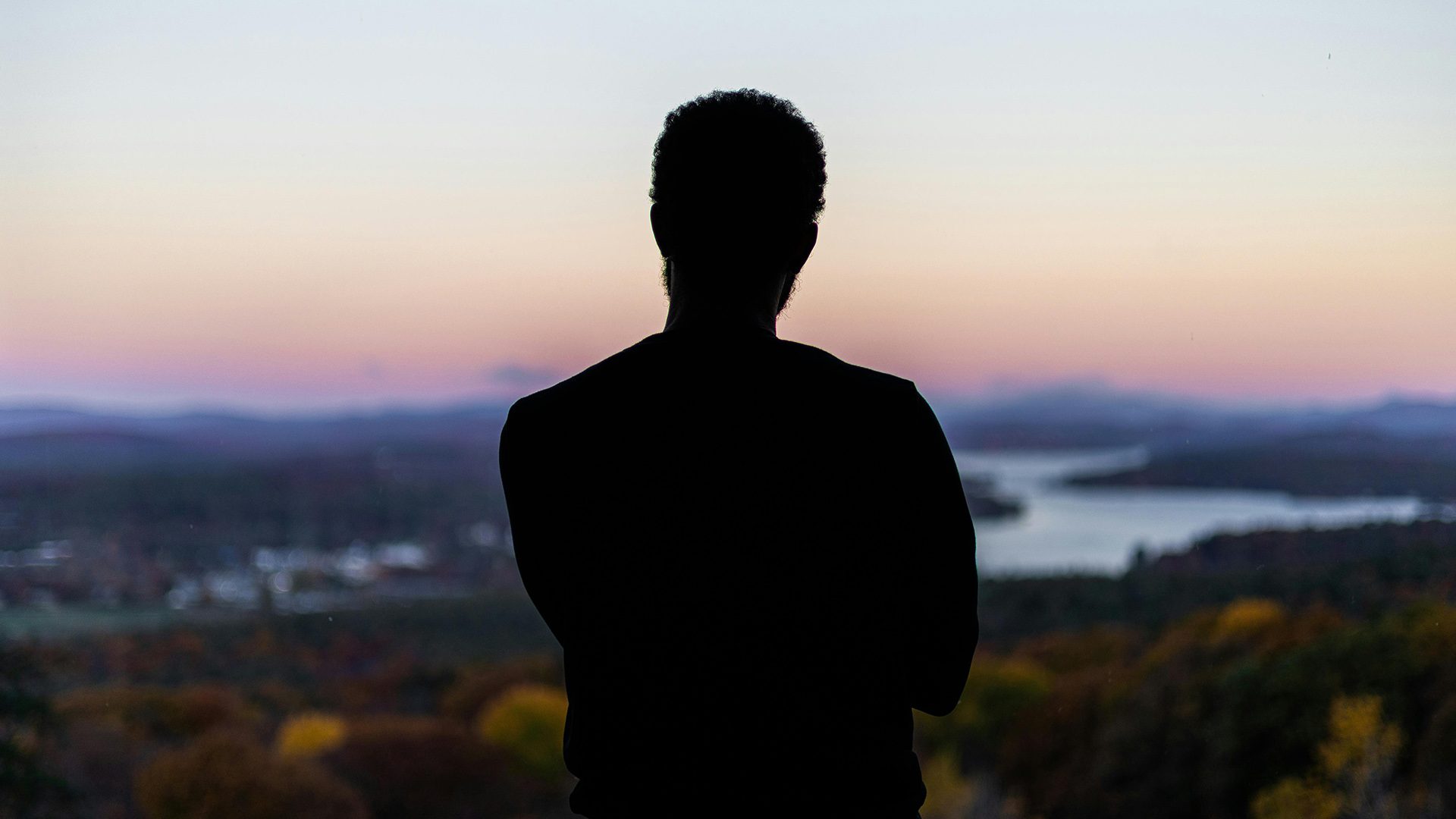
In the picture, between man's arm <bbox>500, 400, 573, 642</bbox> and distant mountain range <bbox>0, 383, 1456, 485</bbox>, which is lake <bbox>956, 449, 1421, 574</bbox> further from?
man's arm <bbox>500, 400, 573, 642</bbox>

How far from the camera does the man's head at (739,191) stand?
90 cm

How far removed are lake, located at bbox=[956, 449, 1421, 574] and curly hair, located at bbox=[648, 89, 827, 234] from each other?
8.00ft

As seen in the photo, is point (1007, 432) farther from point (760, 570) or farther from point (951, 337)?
point (760, 570)

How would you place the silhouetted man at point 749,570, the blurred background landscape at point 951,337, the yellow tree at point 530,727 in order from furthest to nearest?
the yellow tree at point 530,727 → the blurred background landscape at point 951,337 → the silhouetted man at point 749,570

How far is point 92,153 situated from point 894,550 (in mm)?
4724

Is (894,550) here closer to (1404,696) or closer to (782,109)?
(782,109)

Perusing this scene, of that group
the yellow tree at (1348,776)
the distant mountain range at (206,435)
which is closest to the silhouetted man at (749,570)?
the distant mountain range at (206,435)

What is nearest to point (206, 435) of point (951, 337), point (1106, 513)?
point (951, 337)

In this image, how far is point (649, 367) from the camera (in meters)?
0.83

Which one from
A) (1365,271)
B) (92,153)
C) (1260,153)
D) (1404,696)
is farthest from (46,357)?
(1404,696)

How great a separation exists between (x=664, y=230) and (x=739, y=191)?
76mm

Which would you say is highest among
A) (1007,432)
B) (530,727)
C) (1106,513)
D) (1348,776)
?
(1007,432)

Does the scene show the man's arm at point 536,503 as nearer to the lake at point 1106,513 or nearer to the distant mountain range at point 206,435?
the lake at point 1106,513

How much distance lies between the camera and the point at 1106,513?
10.7 meters
